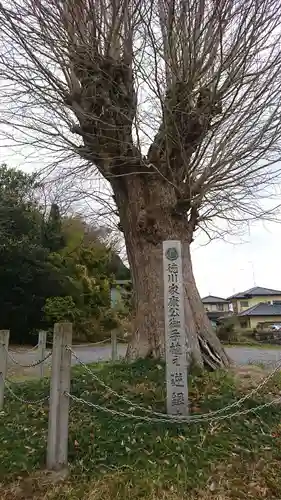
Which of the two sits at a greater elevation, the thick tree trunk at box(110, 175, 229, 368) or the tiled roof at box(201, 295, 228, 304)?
the tiled roof at box(201, 295, 228, 304)

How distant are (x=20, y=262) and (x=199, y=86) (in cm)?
1533

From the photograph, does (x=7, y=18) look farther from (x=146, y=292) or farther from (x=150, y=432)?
(x=150, y=432)

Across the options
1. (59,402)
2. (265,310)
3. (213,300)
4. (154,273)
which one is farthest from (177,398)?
(213,300)

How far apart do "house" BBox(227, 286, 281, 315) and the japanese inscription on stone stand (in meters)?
45.3

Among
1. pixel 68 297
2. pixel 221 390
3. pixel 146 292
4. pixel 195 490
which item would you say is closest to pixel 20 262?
pixel 68 297

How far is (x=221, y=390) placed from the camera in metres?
4.84

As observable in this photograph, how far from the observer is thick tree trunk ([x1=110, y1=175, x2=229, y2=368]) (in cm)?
593

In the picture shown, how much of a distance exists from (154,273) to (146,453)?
3054 millimetres

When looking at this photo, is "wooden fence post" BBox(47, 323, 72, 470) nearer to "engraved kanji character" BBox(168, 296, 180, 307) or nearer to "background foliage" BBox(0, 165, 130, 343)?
"engraved kanji character" BBox(168, 296, 180, 307)

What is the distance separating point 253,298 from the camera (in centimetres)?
4806

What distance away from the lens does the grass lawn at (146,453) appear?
3068 mm

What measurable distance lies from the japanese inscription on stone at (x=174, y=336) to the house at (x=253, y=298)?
45.3 metres

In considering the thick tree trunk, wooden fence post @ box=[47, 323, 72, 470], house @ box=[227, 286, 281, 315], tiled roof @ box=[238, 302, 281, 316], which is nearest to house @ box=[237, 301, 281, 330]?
tiled roof @ box=[238, 302, 281, 316]

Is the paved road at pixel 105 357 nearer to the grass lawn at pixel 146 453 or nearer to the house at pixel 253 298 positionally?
the grass lawn at pixel 146 453
